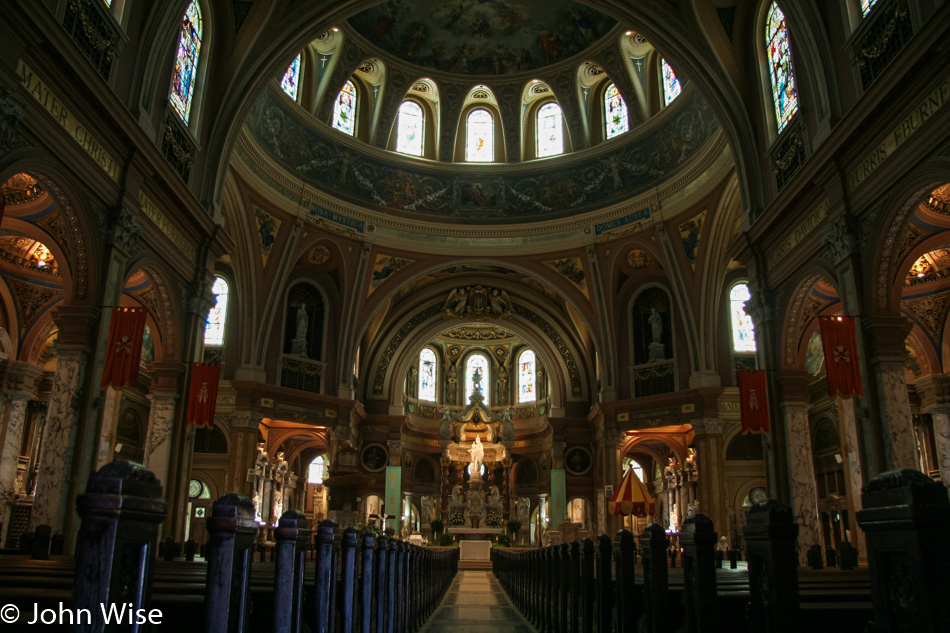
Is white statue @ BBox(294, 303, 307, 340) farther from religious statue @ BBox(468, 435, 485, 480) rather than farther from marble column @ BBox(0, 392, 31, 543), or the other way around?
religious statue @ BBox(468, 435, 485, 480)

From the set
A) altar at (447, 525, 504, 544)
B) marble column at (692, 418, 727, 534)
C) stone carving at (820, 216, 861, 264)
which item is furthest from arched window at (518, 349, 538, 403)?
stone carving at (820, 216, 861, 264)

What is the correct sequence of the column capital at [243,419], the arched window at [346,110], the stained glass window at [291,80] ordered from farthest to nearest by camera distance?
the arched window at [346,110] → the column capital at [243,419] → the stained glass window at [291,80]

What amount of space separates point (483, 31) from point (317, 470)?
20.8 meters

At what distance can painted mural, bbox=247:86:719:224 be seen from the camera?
21.7 m

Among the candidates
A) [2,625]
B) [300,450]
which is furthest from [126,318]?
[300,450]

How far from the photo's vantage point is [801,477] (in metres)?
14.0

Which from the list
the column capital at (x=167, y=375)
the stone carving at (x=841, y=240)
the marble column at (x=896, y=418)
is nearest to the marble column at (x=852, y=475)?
the marble column at (x=896, y=418)

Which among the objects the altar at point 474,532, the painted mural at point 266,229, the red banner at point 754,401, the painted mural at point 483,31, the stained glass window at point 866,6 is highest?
Result: the painted mural at point 483,31

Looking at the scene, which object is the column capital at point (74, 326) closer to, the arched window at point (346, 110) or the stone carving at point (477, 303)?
the arched window at point (346, 110)

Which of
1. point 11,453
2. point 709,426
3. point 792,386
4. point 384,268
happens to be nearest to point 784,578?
point 792,386

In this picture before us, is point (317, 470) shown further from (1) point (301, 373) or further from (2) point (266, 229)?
(2) point (266, 229)

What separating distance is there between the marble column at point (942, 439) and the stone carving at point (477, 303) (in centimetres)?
1622

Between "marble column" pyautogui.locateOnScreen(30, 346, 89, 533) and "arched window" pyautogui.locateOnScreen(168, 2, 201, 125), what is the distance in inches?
232

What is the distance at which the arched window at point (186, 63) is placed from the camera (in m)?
14.5
